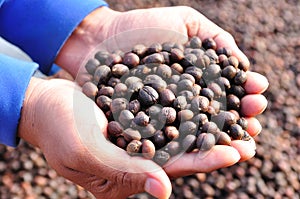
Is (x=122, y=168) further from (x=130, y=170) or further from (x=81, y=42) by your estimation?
(x=81, y=42)

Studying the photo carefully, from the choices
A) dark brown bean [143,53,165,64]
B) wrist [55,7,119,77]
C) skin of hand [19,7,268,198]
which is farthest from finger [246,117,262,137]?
wrist [55,7,119,77]

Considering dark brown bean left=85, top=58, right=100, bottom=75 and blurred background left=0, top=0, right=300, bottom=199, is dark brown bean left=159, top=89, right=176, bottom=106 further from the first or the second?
blurred background left=0, top=0, right=300, bottom=199

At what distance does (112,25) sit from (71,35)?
20 cm

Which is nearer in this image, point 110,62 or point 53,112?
point 53,112

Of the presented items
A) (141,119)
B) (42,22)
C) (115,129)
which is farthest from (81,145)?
(42,22)

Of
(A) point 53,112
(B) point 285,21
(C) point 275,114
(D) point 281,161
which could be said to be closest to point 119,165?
(A) point 53,112

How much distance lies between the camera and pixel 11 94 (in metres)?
1.92

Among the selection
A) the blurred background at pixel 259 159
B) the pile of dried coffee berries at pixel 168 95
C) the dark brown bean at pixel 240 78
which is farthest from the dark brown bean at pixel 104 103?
the blurred background at pixel 259 159

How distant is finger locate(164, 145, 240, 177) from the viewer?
172 cm

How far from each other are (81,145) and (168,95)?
0.41 m

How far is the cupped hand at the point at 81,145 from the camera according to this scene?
5.54ft

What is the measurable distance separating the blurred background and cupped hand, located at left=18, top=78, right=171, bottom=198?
0.71 m

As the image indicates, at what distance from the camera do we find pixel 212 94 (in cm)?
197

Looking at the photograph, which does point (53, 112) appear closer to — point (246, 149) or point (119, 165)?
point (119, 165)
